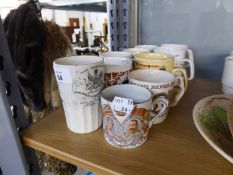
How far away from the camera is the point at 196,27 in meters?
0.66

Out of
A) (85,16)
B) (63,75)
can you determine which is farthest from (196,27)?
(85,16)

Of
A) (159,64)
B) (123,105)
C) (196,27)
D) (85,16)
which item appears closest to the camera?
(123,105)

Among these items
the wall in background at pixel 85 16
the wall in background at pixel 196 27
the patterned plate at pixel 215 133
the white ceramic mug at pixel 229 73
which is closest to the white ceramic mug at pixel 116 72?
the patterned plate at pixel 215 133

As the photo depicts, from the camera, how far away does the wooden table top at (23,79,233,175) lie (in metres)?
0.25

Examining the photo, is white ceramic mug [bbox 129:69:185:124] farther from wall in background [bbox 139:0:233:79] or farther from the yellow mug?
wall in background [bbox 139:0:233:79]

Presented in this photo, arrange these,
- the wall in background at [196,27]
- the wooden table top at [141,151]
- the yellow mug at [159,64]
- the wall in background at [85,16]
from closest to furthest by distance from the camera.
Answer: the wooden table top at [141,151], the yellow mug at [159,64], the wall in background at [196,27], the wall in background at [85,16]

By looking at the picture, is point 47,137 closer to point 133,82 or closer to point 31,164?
point 31,164

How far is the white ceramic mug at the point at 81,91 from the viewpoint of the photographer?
272 mm

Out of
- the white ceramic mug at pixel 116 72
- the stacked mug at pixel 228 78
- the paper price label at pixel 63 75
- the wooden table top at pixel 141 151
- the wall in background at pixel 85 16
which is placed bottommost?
the wooden table top at pixel 141 151

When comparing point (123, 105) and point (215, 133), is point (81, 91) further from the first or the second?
point (215, 133)

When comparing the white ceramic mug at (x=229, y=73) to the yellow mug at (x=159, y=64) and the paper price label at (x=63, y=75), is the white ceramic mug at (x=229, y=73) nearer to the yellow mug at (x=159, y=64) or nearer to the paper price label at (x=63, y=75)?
the yellow mug at (x=159, y=64)

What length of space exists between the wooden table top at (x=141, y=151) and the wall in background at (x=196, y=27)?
15.4 inches

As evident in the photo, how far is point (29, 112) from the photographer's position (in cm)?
54

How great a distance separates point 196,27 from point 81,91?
533 millimetres
